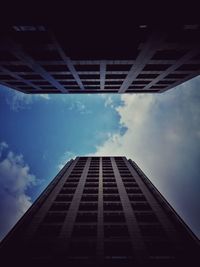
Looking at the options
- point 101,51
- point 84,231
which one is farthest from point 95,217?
point 101,51

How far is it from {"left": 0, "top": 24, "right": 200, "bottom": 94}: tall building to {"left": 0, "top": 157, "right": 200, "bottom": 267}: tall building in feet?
67.3

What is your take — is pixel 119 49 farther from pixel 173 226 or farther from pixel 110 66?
pixel 173 226

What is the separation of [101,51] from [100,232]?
2158 cm

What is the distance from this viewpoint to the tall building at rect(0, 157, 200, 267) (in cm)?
2077

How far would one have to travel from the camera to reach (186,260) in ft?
67.2

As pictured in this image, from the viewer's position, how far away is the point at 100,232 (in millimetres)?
24797

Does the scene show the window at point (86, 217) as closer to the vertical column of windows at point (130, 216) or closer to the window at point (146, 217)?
the vertical column of windows at point (130, 216)

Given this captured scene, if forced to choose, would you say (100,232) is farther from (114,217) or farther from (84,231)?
(114,217)

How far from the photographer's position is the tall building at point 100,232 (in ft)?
68.1

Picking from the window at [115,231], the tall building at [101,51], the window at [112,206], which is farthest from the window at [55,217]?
the tall building at [101,51]

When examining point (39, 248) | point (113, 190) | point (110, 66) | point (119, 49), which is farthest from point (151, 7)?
point (113, 190)

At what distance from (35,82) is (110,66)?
1582 centimetres

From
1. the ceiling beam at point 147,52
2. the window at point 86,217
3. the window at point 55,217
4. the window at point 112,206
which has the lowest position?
the window at point 55,217

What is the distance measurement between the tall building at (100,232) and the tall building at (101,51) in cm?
2051
